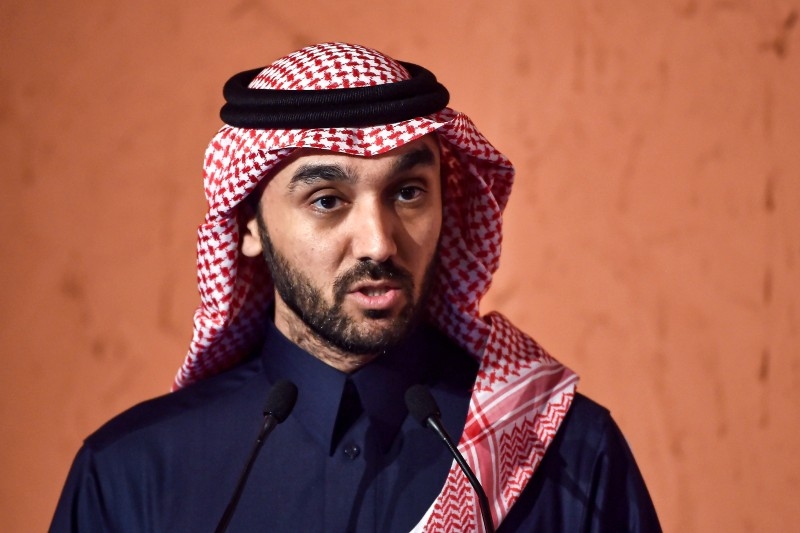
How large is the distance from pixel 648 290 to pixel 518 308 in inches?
12.5

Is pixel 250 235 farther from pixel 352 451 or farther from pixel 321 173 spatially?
pixel 352 451

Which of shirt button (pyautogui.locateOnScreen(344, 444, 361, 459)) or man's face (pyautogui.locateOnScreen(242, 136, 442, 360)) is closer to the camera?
man's face (pyautogui.locateOnScreen(242, 136, 442, 360))

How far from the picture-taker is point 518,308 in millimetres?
2881

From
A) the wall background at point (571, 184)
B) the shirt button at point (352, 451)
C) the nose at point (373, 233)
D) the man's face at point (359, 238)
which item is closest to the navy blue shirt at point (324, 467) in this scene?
the shirt button at point (352, 451)

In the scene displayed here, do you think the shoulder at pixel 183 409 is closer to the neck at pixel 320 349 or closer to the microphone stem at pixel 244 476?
the neck at pixel 320 349

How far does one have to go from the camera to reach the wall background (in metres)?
2.78

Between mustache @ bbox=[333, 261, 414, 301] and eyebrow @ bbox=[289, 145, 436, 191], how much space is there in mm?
134

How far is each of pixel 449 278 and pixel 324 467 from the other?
1.30 feet

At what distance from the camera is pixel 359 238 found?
69.2 inches

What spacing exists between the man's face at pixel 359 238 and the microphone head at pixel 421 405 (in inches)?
4.2

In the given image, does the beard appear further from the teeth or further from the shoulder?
the shoulder

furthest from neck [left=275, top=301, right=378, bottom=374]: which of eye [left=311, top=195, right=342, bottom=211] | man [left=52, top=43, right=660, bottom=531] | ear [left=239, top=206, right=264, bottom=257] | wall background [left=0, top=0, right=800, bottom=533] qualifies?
wall background [left=0, top=0, right=800, bottom=533]

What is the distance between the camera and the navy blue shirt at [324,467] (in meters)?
1.84

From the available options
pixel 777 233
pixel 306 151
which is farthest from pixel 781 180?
pixel 306 151
